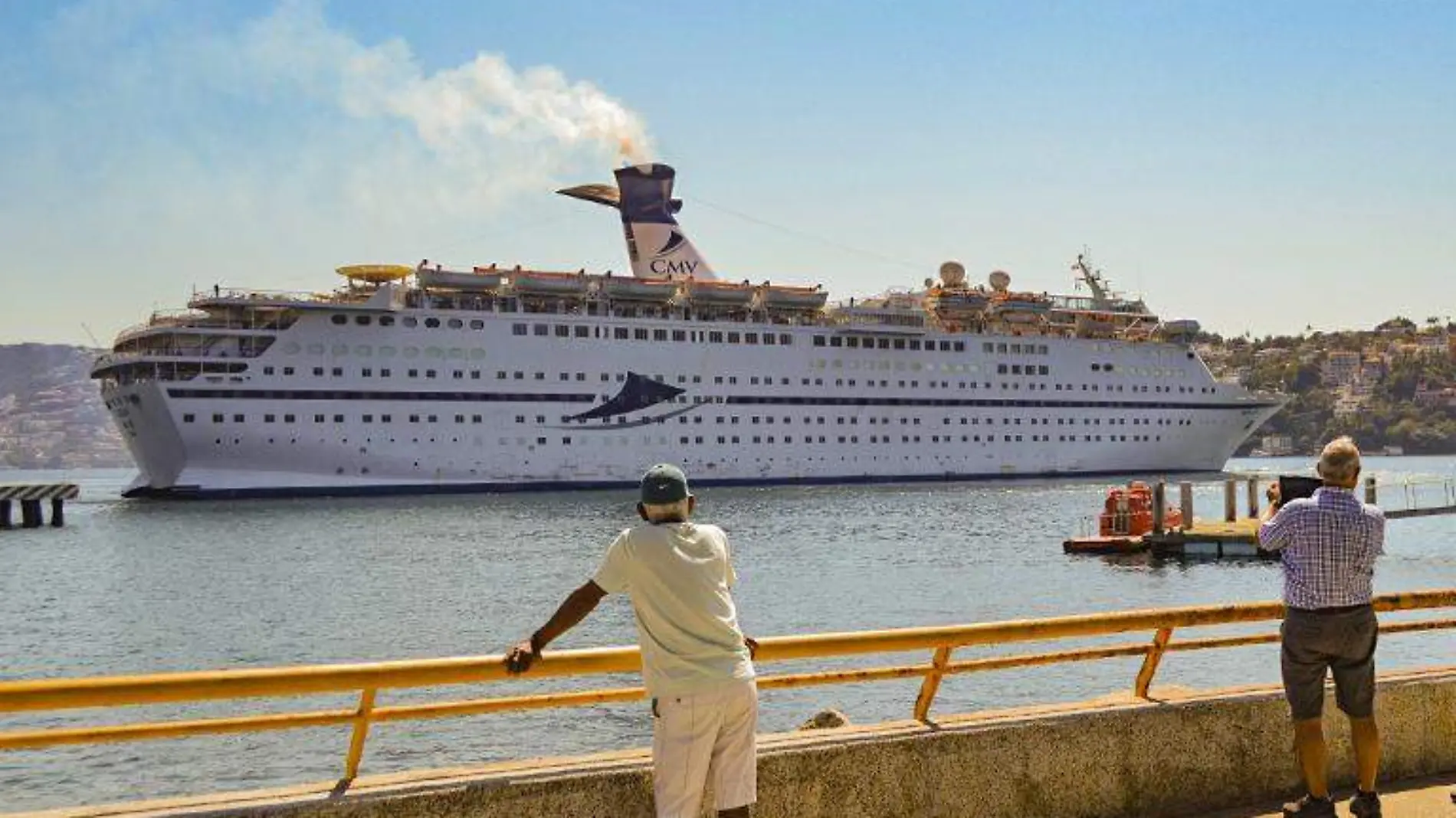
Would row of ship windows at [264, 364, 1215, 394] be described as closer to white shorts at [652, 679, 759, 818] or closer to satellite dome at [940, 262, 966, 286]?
satellite dome at [940, 262, 966, 286]

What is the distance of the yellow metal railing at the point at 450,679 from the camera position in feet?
11.5

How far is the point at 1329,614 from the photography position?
4402 mm

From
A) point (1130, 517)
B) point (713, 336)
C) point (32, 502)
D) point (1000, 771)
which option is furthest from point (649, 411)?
point (1000, 771)

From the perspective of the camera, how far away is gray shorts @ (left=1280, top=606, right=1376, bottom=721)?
439 cm

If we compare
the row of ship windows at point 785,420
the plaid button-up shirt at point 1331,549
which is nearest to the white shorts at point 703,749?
the plaid button-up shirt at point 1331,549

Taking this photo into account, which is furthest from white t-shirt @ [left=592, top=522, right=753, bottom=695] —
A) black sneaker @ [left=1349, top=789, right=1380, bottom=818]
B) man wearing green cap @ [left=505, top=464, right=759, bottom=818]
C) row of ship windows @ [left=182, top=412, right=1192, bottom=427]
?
row of ship windows @ [left=182, top=412, right=1192, bottom=427]

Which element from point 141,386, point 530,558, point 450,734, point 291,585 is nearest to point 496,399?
point 141,386

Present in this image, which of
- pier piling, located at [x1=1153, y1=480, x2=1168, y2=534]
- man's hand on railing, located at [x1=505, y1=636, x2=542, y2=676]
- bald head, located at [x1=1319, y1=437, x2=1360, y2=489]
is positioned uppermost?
bald head, located at [x1=1319, y1=437, x2=1360, y2=489]

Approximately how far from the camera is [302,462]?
49938 millimetres

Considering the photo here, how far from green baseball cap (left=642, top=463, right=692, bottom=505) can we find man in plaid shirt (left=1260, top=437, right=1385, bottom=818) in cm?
206

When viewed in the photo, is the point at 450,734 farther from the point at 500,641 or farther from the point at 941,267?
the point at 941,267

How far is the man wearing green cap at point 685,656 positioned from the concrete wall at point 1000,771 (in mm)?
329

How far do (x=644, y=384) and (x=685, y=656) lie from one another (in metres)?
54.5

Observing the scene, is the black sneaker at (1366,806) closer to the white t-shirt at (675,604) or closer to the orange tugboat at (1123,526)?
the white t-shirt at (675,604)
